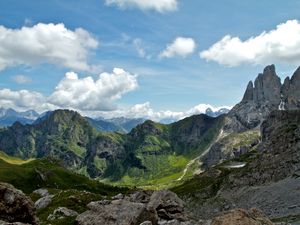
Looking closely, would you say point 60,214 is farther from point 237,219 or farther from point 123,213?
point 237,219

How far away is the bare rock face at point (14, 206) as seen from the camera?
36844 millimetres

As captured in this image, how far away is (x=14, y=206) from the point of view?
37.5 metres

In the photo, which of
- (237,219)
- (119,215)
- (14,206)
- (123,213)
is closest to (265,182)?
(123,213)

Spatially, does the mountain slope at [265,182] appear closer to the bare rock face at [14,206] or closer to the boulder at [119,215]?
the boulder at [119,215]

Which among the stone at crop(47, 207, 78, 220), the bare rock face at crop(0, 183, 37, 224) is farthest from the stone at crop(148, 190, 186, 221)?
the bare rock face at crop(0, 183, 37, 224)

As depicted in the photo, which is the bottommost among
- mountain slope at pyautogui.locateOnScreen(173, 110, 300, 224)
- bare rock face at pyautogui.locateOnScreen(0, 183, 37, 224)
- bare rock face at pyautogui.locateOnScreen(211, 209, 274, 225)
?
mountain slope at pyautogui.locateOnScreen(173, 110, 300, 224)

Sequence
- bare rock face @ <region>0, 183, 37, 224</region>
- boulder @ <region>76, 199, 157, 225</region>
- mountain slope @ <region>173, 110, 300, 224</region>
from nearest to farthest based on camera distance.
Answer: bare rock face @ <region>0, 183, 37, 224</region>
boulder @ <region>76, 199, 157, 225</region>
mountain slope @ <region>173, 110, 300, 224</region>

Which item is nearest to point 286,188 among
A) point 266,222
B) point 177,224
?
point 177,224

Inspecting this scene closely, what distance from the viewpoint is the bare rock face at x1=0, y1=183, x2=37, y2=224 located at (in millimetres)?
36844

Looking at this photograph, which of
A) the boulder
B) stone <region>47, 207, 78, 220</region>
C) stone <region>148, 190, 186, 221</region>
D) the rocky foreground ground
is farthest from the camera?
stone <region>148, 190, 186, 221</region>

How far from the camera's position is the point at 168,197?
270ft

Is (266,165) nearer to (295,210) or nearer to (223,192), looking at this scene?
(223,192)

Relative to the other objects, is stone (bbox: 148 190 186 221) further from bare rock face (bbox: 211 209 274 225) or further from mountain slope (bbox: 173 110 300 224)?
mountain slope (bbox: 173 110 300 224)

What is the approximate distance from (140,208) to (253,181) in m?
136
